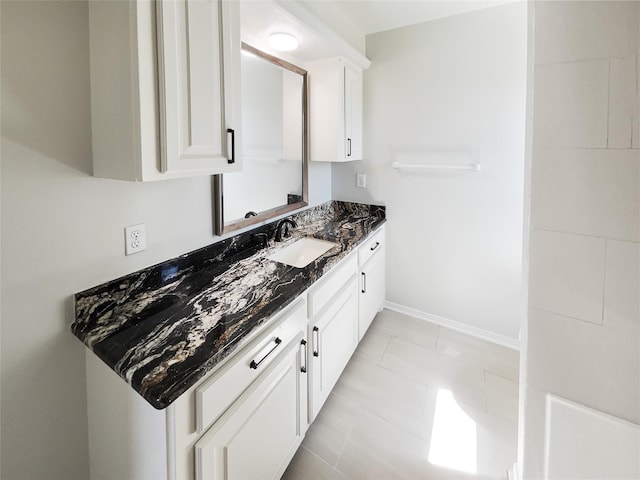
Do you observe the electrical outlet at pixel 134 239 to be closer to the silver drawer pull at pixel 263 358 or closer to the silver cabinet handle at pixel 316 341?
the silver drawer pull at pixel 263 358

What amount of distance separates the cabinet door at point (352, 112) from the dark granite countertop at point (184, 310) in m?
1.02

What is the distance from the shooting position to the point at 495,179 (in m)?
2.24

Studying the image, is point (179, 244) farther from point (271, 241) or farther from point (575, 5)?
point (575, 5)

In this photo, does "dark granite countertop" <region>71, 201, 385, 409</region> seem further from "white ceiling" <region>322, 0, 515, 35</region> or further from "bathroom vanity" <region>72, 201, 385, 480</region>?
"white ceiling" <region>322, 0, 515, 35</region>

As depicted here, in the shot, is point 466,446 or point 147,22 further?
point 466,446

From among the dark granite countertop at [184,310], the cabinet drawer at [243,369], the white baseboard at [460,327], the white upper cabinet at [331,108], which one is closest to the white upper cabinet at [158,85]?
the dark granite countertop at [184,310]

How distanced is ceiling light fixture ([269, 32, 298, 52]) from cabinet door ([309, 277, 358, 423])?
4.69 ft

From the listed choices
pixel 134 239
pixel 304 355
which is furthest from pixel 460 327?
pixel 134 239

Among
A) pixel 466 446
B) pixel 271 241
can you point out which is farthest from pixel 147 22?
pixel 466 446

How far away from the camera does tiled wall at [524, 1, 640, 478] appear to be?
2.29 ft

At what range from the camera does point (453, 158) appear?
93.3 inches

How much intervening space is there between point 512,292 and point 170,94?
2465 mm

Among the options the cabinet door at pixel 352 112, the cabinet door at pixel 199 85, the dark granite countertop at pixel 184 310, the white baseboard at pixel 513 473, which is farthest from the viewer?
the cabinet door at pixel 352 112

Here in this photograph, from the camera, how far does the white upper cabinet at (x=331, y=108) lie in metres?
2.21
